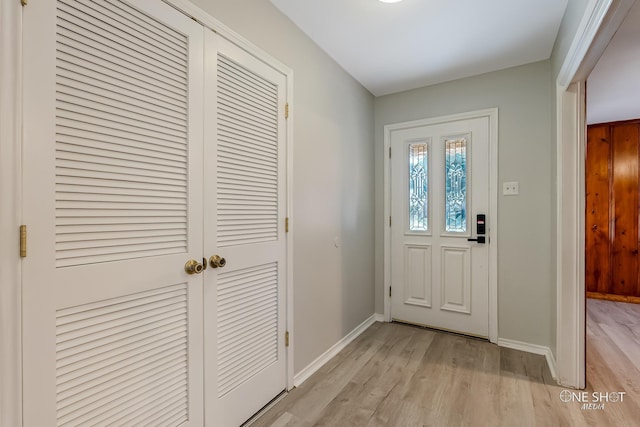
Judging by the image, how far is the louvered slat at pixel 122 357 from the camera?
1.04 meters

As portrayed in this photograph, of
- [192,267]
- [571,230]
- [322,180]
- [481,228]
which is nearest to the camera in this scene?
[192,267]

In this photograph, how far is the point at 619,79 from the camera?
9.38 ft

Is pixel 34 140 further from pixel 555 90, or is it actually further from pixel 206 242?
pixel 555 90

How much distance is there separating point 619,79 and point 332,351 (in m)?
3.50

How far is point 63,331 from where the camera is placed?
1.03 metres

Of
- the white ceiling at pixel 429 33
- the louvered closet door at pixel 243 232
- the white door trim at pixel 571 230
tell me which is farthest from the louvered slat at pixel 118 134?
the white door trim at pixel 571 230

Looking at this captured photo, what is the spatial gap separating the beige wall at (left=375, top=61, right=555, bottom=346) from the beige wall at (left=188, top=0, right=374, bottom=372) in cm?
115

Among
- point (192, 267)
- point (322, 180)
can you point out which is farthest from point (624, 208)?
point (192, 267)

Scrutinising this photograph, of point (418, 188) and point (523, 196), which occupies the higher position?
point (418, 188)

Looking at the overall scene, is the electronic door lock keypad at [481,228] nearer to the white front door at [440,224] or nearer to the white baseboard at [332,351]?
the white front door at [440,224]

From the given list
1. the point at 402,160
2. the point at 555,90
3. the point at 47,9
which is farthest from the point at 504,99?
the point at 47,9

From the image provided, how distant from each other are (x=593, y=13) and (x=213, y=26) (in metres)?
1.67

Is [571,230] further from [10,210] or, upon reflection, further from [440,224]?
[10,210]

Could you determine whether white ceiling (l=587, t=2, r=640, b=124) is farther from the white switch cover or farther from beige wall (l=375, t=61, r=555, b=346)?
the white switch cover
